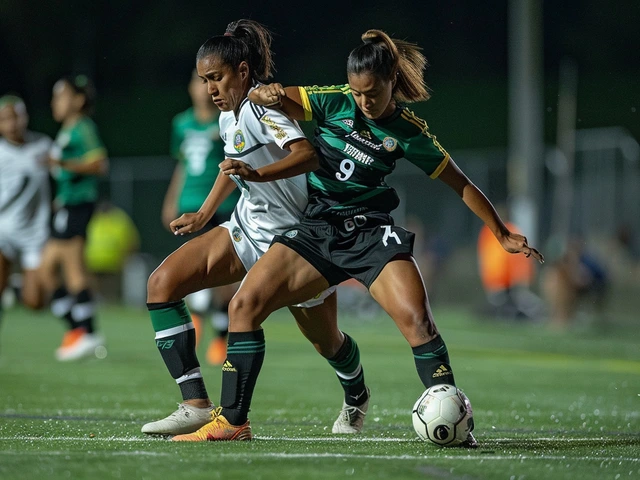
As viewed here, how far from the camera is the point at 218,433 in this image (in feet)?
18.4

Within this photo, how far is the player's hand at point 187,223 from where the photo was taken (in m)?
5.87

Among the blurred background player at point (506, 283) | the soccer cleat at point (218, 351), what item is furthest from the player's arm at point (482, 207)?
the blurred background player at point (506, 283)

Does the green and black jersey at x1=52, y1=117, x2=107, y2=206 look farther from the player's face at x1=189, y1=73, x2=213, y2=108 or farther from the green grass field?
the green grass field

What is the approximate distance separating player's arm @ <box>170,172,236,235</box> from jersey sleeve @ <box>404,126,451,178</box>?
3.31ft

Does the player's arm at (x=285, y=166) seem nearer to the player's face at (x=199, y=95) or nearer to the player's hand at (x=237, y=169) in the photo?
the player's hand at (x=237, y=169)

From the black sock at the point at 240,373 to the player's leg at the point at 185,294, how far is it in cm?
35

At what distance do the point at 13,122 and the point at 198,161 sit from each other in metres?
2.08

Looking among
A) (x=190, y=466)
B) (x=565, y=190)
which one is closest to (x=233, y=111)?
(x=190, y=466)

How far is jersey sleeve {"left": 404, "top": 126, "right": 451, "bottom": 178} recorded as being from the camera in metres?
5.74

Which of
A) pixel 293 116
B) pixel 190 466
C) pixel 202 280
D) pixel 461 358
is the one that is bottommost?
pixel 461 358

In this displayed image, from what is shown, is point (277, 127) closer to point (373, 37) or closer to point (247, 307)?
point (373, 37)

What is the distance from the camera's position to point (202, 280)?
6000 millimetres

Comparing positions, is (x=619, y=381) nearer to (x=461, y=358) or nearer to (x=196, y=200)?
(x=461, y=358)

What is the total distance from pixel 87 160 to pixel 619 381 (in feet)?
16.7
